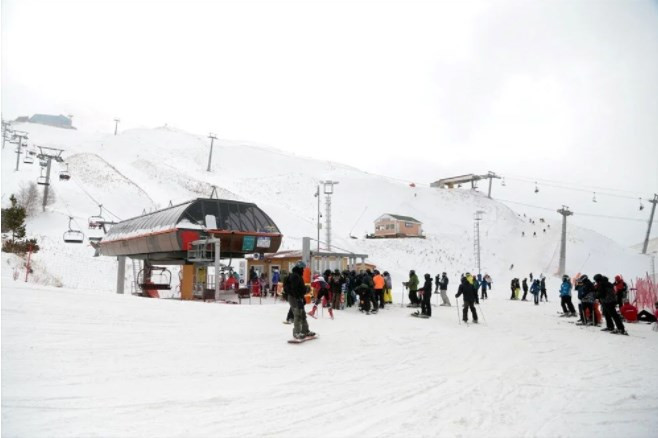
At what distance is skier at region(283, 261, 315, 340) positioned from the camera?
30.7 feet

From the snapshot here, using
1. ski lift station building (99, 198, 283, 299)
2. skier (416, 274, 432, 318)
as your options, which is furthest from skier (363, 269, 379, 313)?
ski lift station building (99, 198, 283, 299)

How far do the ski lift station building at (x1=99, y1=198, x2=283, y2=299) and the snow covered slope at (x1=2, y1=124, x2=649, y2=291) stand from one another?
8.19 meters

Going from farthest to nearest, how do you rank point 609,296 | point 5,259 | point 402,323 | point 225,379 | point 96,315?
point 5,259
point 402,323
point 609,296
point 96,315
point 225,379

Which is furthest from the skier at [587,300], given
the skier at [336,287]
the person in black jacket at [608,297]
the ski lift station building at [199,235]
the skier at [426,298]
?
the ski lift station building at [199,235]

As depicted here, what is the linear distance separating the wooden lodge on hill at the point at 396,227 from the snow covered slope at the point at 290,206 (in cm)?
225

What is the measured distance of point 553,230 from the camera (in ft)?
191

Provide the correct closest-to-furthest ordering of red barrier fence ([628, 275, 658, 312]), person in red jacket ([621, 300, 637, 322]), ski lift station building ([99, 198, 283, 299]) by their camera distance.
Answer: person in red jacket ([621, 300, 637, 322]) → ski lift station building ([99, 198, 283, 299]) → red barrier fence ([628, 275, 658, 312])

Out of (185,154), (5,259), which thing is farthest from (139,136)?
(5,259)

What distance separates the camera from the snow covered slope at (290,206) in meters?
40.0

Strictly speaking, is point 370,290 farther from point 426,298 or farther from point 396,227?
point 396,227

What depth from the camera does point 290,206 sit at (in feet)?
205

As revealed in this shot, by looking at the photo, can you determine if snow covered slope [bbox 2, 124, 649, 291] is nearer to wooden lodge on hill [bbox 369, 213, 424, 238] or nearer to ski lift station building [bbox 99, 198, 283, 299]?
wooden lodge on hill [bbox 369, 213, 424, 238]

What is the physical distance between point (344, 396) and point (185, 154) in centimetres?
8744

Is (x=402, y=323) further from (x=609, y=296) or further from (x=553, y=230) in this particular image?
(x=553, y=230)
